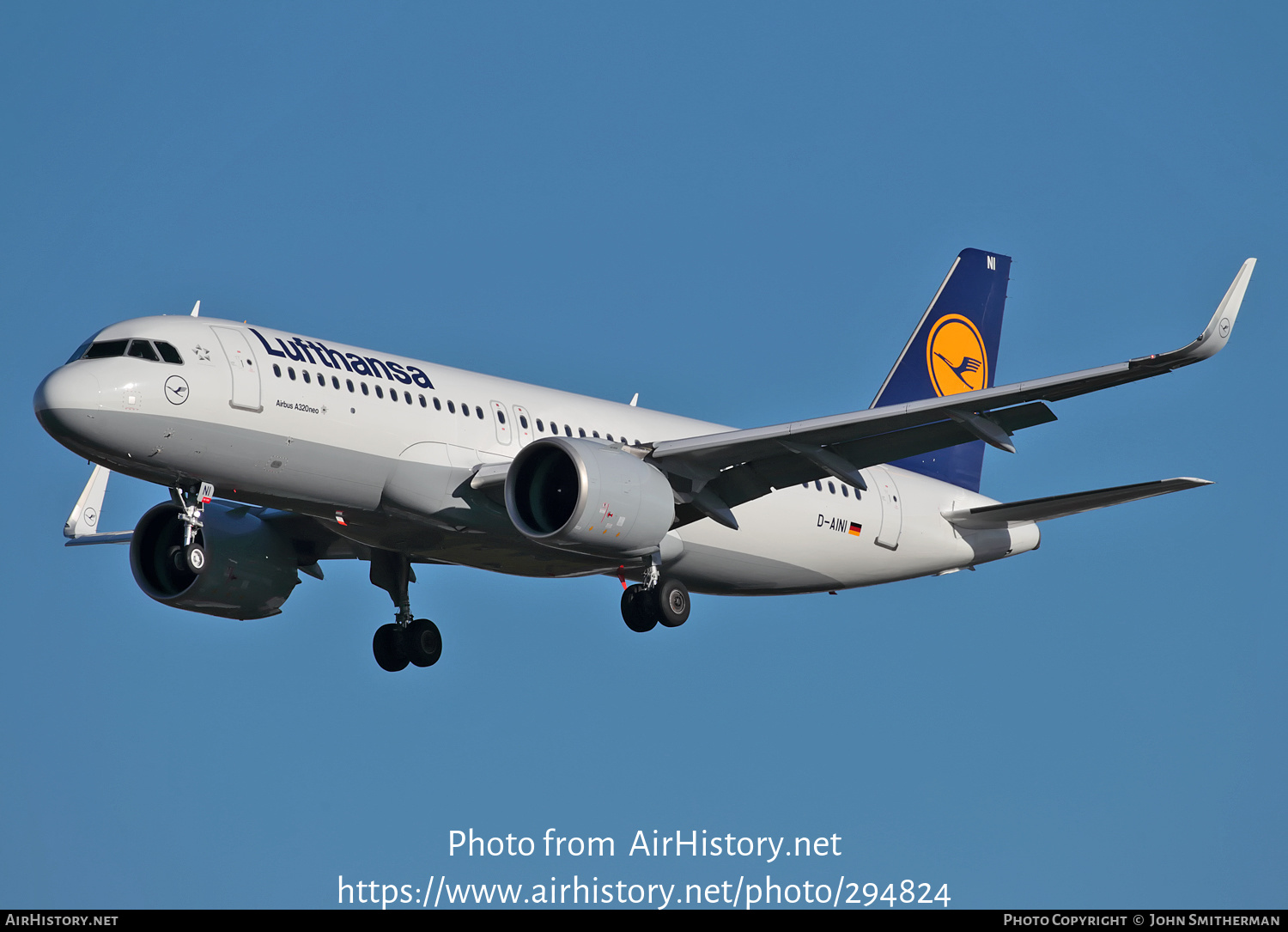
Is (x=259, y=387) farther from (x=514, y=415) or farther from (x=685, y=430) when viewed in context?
(x=685, y=430)

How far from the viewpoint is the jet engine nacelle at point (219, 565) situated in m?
35.2

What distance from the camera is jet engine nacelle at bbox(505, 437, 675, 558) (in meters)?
30.5

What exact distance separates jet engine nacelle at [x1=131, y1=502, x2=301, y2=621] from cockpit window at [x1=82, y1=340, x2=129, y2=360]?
6.86 meters

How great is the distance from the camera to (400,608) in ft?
120

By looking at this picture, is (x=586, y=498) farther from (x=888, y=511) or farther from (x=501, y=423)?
(x=888, y=511)

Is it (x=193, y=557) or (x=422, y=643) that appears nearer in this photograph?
(x=193, y=557)

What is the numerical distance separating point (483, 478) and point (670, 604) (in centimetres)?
494

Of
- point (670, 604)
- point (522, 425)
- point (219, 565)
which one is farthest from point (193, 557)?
point (670, 604)

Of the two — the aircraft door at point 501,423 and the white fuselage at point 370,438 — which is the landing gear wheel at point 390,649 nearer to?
the white fuselage at point 370,438

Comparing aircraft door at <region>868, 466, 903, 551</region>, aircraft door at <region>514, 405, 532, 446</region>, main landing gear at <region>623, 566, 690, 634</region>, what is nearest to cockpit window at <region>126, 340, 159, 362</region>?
aircraft door at <region>514, 405, 532, 446</region>

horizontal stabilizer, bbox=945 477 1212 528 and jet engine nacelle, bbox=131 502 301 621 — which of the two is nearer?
horizontal stabilizer, bbox=945 477 1212 528

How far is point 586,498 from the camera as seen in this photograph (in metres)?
30.3

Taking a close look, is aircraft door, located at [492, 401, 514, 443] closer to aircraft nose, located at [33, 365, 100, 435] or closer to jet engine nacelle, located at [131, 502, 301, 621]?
jet engine nacelle, located at [131, 502, 301, 621]
